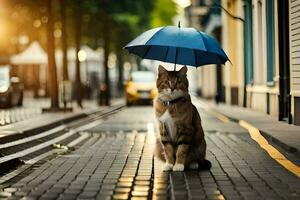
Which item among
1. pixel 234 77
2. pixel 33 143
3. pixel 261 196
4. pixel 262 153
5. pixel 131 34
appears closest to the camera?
pixel 261 196

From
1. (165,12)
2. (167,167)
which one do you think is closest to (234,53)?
(167,167)

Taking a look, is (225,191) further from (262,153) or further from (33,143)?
(33,143)

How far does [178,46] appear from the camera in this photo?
8.95 meters

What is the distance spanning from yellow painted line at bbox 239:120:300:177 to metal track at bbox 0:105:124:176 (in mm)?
3791

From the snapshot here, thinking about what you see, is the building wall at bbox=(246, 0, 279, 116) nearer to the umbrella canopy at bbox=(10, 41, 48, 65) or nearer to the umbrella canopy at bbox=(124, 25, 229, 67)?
the umbrella canopy at bbox=(124, 25, 229, 67)

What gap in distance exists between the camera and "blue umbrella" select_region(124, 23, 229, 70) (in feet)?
29.8

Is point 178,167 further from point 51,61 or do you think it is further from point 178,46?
point 51,61

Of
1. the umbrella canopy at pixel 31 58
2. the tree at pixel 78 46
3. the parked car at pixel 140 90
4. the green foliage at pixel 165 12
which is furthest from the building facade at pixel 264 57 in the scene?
the green foliage at pixel 165 12

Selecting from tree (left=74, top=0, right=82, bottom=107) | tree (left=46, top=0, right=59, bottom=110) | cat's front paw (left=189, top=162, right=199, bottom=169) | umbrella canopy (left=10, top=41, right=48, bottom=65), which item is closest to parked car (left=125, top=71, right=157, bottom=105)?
tree (left=74, top=0, right=82, bottom=107)

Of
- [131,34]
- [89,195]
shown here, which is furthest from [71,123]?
[131,34]

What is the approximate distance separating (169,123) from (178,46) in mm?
1035

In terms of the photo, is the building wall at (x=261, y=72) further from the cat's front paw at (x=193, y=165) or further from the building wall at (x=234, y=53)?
the cat's front paw at (x=193, y=165)

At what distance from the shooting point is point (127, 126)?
19.2 metres

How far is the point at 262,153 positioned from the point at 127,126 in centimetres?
806
